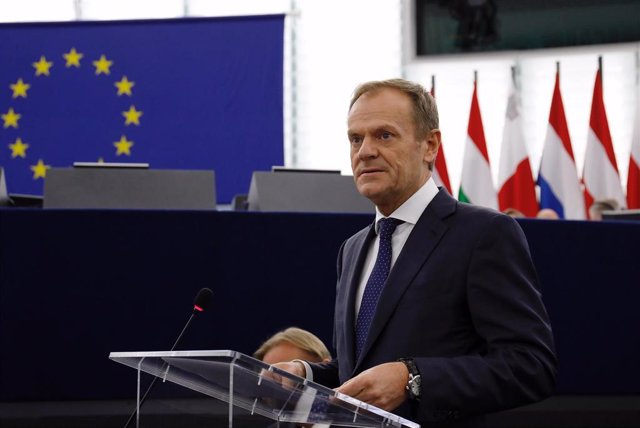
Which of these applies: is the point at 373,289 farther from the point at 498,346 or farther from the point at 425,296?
the point at 498,346

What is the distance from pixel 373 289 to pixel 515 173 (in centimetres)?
694

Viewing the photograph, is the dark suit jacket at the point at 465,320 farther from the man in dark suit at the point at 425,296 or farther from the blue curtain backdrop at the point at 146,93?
the blue curtain backdrop at the point at 146,93

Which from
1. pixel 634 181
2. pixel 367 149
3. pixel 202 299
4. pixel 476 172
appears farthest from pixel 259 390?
pixel 634 181

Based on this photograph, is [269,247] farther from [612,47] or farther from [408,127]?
[612,47]

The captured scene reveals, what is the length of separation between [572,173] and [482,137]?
2.90 feet

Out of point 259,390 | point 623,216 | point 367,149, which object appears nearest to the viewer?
point 259,390

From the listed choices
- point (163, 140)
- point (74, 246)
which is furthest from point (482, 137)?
point (74, 246)

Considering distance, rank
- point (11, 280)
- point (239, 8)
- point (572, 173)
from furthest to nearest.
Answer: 1. point (239, 8)
2. point (572, 173)
3. point (11, 280)

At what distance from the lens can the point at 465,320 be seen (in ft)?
6.88

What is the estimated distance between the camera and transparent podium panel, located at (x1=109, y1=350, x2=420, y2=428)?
5.65ft

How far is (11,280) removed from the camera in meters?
4.30

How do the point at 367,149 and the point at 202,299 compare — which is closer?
the point at 367,149

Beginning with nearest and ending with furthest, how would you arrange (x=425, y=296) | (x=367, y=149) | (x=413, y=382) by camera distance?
1. (x=413, y=382)
2. (x=425, y=296)
3. (x=367, y=149)

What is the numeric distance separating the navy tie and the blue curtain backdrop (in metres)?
6.49
